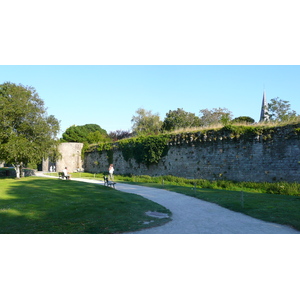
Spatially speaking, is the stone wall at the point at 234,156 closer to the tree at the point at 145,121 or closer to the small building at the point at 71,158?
the small building at the point at 71,158

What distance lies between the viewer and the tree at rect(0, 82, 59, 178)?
20.1 metres

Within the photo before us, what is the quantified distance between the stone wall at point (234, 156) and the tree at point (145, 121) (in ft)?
84.4

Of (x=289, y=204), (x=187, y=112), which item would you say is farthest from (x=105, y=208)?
(x=187, y=112)

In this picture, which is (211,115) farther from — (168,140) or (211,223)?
(211,223)

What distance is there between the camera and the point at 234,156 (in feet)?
56.8

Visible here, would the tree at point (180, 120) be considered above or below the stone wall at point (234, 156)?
above

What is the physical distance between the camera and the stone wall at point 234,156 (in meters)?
15.0

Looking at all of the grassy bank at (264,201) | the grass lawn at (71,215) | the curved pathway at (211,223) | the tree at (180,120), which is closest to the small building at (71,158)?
the tree at (180,120)

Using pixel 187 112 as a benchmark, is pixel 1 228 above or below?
below

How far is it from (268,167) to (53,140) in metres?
16.5

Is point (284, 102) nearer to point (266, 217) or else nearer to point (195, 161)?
point (195, 161)

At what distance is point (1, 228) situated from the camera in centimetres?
629

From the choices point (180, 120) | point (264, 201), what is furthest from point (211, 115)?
point (264, 201)

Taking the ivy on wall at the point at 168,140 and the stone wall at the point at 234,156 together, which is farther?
the ivy on wall at the point at 168,140
